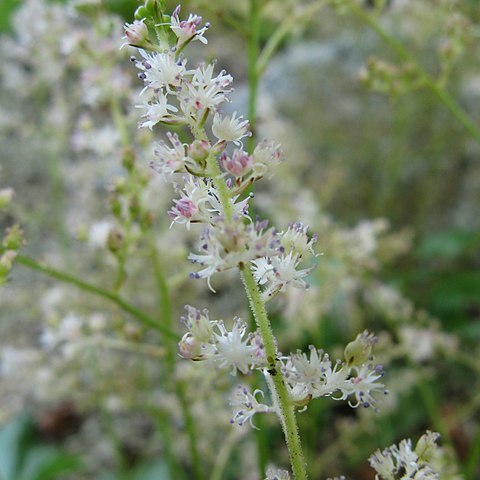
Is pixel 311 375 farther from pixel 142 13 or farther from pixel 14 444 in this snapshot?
pixel 14 444

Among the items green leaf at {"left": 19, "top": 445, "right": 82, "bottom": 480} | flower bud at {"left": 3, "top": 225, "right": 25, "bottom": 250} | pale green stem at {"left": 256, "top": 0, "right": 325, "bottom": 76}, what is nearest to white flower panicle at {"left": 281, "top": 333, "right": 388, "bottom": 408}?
flower bud at {"left": 3, "top": 225, "right": 25, "bottom": 250}

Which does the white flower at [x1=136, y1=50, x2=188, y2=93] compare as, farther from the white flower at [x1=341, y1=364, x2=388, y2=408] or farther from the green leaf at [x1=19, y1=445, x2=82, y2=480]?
the green leaf at [x1=19, y1=445, x2=82, y2=480]

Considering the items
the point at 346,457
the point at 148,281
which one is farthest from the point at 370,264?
the point at 346,457

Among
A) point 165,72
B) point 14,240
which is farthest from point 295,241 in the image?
point 14,240

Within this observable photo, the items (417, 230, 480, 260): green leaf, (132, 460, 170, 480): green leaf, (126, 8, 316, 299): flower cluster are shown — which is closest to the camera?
(126, 8, 316, 299): flower cluster

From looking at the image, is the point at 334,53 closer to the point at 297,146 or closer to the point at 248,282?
the point at 297,146

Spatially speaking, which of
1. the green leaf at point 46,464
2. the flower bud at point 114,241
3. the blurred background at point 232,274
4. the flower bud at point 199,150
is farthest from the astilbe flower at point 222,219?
the green leaf at point 46,464
